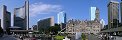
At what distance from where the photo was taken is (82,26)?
196 m

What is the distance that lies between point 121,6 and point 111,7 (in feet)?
139

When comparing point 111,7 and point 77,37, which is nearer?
point 77,37

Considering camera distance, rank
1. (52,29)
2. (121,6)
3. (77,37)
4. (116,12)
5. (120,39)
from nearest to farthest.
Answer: (77,37) → (120,39) → (121,6) → (52,29) → (116,12)

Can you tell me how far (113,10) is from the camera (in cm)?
19600

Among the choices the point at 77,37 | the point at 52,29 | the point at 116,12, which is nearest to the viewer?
the point at 77,37

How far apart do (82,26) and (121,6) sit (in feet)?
145

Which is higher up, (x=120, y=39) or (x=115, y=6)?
(x=115, y=6)

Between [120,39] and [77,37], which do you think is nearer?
[77,37]

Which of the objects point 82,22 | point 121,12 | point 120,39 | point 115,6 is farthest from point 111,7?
point 120,39

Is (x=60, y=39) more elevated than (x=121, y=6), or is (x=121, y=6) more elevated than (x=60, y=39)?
(x=121, y=6)

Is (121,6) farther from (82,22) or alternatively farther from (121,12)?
(82,22)

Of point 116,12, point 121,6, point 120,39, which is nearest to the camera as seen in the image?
point 120,39

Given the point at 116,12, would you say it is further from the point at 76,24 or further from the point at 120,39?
the point at 120,39

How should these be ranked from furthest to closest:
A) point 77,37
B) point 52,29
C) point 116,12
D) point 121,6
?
1. point 116,12
2. point 52,29
3. point 121,6
4. point 77,37
